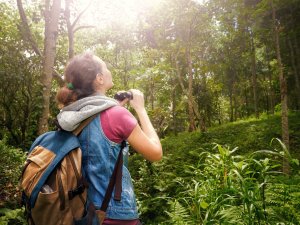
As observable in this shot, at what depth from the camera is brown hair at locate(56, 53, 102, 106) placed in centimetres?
194

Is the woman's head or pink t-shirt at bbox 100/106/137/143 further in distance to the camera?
the woman's head

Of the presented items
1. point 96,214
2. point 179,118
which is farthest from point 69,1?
point 179,118

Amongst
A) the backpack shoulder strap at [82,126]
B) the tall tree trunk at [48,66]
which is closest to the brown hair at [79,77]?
the backpack shoulder strap at [82,126]

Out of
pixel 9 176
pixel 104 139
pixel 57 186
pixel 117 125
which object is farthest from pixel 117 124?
pixel 9 176

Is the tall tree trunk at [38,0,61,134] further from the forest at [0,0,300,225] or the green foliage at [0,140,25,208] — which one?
the green foliage at [0,140,25,208]

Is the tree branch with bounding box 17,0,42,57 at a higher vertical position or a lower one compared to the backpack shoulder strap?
higher

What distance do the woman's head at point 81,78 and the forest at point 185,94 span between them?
0.71 ft

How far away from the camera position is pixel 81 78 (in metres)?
1.94

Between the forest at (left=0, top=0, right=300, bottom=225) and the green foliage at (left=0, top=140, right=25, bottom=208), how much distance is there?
3 cm

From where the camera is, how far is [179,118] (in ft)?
82.0

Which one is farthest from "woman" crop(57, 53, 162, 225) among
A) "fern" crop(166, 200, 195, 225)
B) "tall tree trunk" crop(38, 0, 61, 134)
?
"tall tree trunk" crop(38, 0, 61, 134)

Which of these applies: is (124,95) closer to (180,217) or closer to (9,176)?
(180,217)

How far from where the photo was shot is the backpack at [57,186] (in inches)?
62.2

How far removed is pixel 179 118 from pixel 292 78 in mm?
9646
